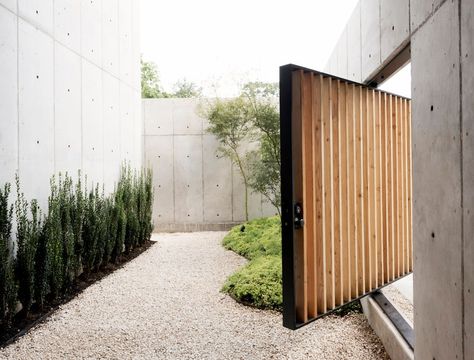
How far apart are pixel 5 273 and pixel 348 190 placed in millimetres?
3110

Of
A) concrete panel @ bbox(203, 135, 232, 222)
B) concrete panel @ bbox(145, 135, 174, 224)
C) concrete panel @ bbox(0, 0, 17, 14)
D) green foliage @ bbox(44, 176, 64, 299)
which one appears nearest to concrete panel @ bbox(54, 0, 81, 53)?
concrete panel @ bbox(0, 0, 17, 14)

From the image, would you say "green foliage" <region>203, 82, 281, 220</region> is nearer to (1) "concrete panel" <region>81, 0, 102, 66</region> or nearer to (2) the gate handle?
(1) "concrete panel" <region>81, 0, 102, 66</region>

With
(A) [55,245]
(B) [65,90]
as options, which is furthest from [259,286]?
(B) [65,90]

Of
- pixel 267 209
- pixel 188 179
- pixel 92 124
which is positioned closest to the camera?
pixel 92 124

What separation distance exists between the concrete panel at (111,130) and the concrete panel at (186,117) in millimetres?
2698

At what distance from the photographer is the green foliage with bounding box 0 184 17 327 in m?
3.47

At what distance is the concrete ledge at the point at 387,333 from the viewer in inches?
104

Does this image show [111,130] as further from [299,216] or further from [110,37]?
[299,216]

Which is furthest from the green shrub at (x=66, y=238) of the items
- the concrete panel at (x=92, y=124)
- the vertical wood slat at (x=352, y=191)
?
the vertical wood slat at (x=352, y=191)

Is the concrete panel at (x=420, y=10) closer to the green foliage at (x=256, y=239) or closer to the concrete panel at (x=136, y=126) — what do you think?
the green foliage at (x=256, y=239)

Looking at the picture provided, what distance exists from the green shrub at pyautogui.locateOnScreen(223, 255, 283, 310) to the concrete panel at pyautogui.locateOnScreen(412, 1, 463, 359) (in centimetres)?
214

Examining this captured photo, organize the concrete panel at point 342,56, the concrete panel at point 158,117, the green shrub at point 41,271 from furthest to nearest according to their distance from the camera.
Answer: the concrete panel at point 158,117 < the concrete panel at point 342,56 < the green shrub at point 41,271

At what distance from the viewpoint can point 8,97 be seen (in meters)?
3.90

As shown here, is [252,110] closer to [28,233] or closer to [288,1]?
[288,1]
